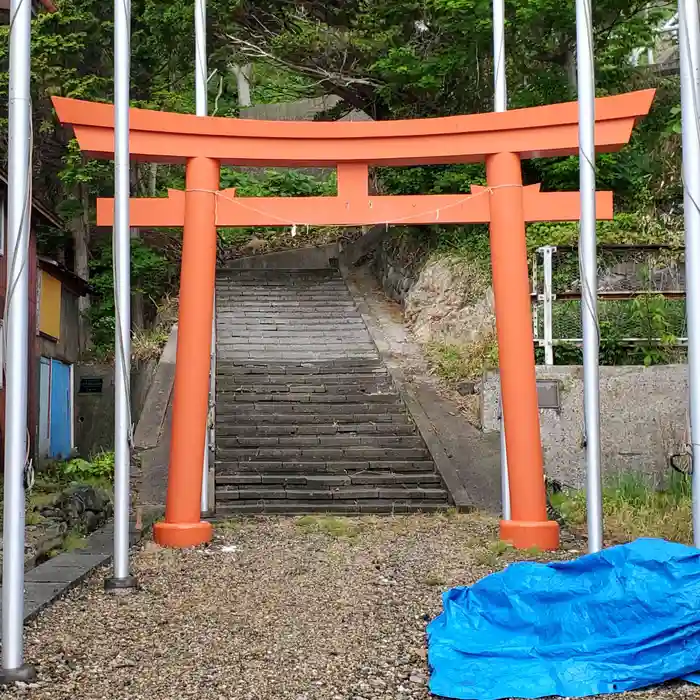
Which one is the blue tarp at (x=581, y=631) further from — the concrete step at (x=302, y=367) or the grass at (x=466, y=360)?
the concrete step at (x=302, y=367)

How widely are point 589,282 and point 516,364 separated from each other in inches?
55.8

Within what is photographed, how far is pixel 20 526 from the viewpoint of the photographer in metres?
4.02

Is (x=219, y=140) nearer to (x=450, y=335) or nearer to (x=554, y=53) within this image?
(x=450, y=335)

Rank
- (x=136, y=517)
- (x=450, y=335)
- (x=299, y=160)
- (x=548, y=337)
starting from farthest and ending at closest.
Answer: (x=450, y=335) < (x=548, y=337) < (x=136, y=517) < (x=299, y=160)

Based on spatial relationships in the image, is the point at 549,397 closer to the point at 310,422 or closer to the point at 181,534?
the point at 310,422

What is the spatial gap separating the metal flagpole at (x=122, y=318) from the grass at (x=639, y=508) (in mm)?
3785

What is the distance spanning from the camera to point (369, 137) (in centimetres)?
747

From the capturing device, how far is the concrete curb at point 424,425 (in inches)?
349

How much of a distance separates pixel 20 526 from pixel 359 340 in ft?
33.3

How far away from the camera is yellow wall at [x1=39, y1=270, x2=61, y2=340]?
14.5 meters

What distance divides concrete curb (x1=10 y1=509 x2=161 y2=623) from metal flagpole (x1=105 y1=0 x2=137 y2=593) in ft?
1.03

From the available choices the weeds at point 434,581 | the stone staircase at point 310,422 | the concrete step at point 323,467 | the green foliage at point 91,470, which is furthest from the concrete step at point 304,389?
the weeds at point 434,581

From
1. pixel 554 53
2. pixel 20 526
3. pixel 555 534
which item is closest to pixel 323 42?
pixel 554 53

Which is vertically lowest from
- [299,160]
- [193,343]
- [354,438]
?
[354,438]
